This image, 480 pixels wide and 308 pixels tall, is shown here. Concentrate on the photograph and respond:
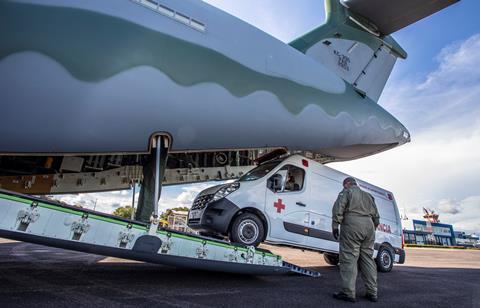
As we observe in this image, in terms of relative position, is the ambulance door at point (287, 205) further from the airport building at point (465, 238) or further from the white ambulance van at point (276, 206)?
the airport building at point (465, 238)

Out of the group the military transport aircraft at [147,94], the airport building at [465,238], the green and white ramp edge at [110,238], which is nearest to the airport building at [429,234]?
the airport building at [465,238]

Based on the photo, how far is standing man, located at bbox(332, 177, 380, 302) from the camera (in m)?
3.92

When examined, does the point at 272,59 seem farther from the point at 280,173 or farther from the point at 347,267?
the point at 347,267

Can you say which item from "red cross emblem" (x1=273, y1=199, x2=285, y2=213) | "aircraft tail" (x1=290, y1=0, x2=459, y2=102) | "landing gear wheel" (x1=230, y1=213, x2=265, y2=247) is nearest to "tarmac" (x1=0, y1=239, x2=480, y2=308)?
"landing gear wheel" (x1=230, y1=213, x2=265, y2=247)

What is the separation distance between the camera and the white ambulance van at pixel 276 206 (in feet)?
16.6

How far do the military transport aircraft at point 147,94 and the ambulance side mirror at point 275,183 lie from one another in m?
0.59

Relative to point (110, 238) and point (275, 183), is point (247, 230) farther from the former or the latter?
point (110, 238)

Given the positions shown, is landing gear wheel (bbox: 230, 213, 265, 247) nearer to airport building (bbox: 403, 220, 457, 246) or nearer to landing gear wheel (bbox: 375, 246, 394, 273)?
landing gear wheel (bbox: 375, 246, 394, 273)

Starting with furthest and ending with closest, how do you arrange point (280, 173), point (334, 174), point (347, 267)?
point (334, 174) → point (280, 173) → point (347, 267)

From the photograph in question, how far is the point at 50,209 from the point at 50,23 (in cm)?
220

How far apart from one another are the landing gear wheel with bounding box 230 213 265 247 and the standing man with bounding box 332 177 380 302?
143 cm

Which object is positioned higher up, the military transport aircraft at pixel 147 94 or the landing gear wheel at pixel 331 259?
the military transport aircraft at pixel 147 94

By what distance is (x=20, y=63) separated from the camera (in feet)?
11.5

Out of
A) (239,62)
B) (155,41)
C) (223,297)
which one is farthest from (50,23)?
(223,297)
